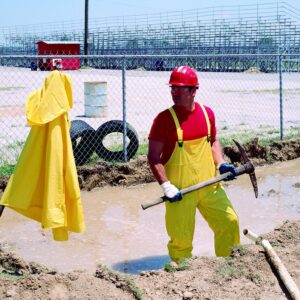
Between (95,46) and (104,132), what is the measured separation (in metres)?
52.8

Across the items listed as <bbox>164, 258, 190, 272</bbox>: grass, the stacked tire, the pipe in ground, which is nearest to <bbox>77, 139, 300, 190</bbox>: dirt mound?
the stacked tire

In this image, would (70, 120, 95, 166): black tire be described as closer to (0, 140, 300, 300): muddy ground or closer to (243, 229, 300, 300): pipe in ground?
(0, 140, 300, 300): muddy ground

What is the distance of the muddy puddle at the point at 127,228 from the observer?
20.0 feet

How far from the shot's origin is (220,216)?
5.14 meters

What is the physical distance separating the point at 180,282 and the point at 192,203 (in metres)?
0.94

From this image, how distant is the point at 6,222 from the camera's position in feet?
24.2

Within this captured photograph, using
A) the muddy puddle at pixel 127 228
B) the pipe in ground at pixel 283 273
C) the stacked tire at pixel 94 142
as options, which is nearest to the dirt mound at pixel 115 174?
the muddy puddle at pixel 127 228

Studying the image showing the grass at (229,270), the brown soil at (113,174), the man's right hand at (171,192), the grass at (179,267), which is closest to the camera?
the grass at (229,270)

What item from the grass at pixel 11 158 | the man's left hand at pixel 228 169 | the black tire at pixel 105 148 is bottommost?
the grass at pixel 11 158

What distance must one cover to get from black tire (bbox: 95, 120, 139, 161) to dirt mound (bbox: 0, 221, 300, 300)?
199 inches

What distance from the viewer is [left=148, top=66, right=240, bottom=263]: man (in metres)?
4.93

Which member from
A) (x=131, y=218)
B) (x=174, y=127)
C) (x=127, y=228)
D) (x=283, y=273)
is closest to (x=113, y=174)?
(x=131, y=218)

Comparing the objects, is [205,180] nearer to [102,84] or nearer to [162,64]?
[102,84]

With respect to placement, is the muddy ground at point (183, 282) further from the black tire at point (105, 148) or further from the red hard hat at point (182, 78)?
the black tire at point (105, 148)
